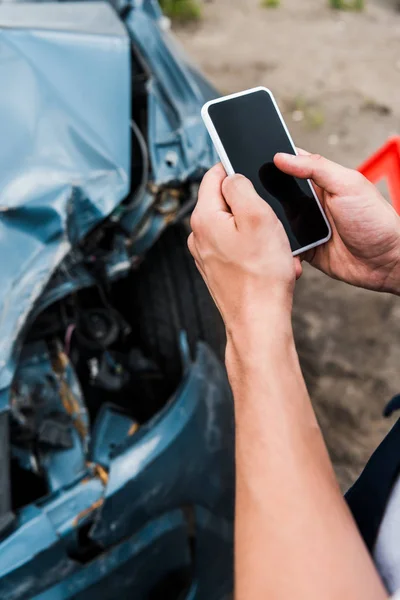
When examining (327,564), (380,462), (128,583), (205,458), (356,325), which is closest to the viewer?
(327,564)

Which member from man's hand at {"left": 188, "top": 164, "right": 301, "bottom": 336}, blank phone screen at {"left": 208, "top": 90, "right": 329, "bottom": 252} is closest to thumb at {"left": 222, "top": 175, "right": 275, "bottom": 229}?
man's hand at {"left": 188, "top": 164, "right": 301, "bottom": 336}

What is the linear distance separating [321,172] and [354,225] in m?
0.11

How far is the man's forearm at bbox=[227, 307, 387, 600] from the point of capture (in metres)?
0.57

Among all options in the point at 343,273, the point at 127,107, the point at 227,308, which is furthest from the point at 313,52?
the point at 227,308

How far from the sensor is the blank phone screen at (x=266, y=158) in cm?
94

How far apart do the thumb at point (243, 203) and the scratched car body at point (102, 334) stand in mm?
486

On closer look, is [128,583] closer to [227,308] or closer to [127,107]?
[227,308]

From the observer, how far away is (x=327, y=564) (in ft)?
1.85

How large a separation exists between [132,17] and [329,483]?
1693 mm

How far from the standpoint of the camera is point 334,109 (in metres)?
3.35

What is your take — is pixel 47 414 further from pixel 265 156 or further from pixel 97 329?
pixel 265 156

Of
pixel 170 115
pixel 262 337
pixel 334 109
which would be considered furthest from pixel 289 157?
pixel 334 109

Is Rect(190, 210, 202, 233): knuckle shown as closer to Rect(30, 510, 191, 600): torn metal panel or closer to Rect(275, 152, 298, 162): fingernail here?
Rect(275, 152, 298, 162): fingernail

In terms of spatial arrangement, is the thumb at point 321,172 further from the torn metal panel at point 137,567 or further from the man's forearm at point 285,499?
the torn metal panel at point 137,567
